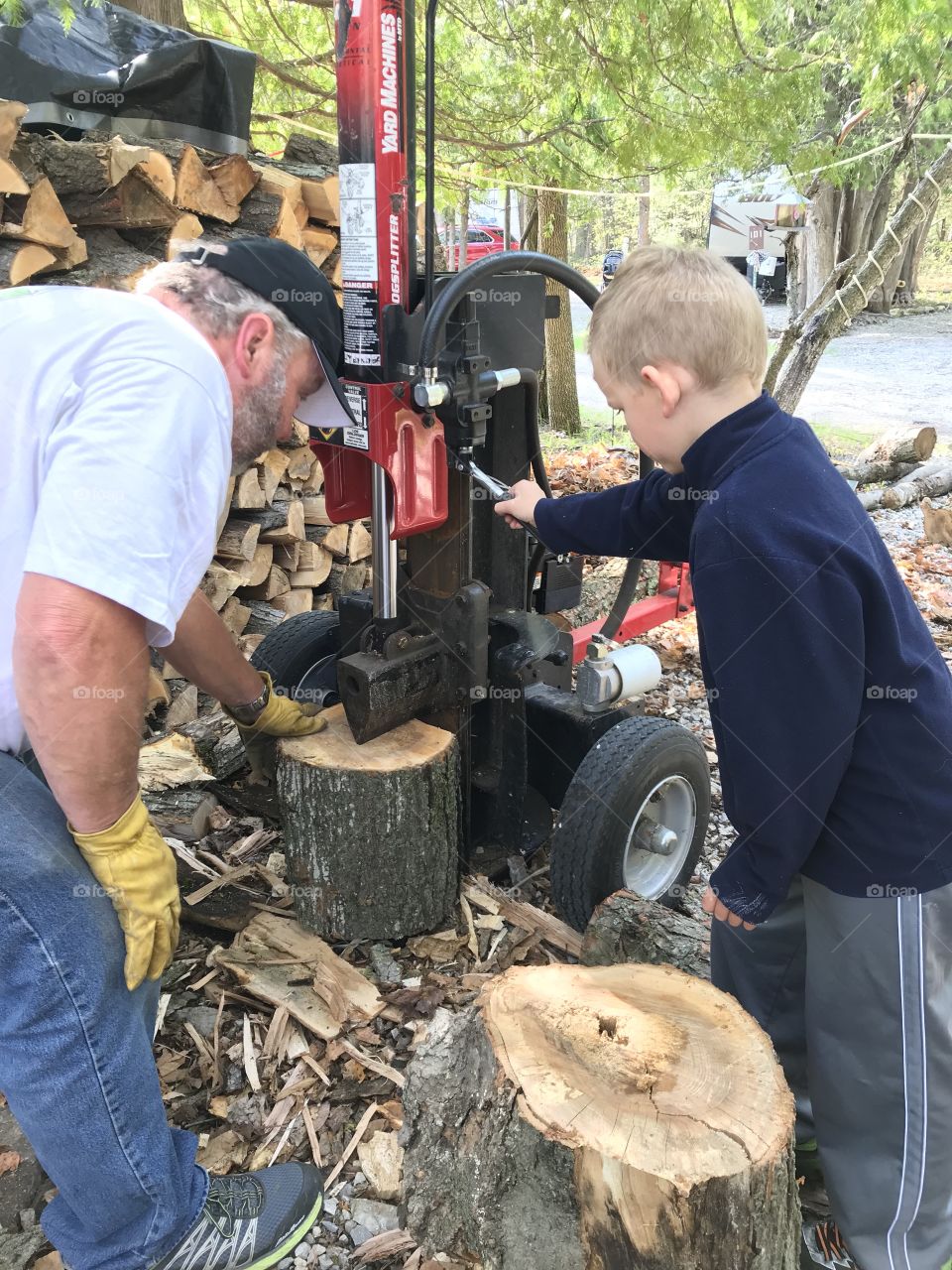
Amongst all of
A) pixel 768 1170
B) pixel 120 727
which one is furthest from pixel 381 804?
pixel 768 1170

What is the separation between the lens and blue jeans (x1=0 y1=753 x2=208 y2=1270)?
1.46 metres

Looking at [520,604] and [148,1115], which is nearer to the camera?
[148,1115]

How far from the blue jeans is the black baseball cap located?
952 mm

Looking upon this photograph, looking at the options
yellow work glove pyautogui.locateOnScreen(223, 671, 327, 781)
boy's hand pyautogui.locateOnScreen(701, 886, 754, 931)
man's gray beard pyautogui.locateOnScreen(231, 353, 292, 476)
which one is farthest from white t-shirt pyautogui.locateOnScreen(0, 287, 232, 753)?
boy's hand pyautogui.locateOnScreen(701, 886, 754, 931)

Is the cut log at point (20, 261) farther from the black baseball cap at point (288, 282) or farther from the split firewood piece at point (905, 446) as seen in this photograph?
the split firewood piece at point (905, 446)

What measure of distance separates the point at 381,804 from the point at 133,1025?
0.89 meters

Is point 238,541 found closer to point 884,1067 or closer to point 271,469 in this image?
point 271,469

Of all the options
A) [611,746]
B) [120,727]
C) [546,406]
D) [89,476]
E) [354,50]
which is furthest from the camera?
[546,406]

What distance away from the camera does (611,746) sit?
2561 millimetres

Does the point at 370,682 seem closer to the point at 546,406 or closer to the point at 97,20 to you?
the point at 97,20

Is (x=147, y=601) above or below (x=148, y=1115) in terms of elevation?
above

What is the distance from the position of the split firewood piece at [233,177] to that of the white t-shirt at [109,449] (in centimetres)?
232

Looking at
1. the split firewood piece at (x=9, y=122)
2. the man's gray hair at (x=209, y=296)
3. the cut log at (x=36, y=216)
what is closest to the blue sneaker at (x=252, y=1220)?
the man's gray hair at (x=209, y=296)

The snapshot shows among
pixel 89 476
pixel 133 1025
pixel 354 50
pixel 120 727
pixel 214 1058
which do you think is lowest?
pixel 214 1058
